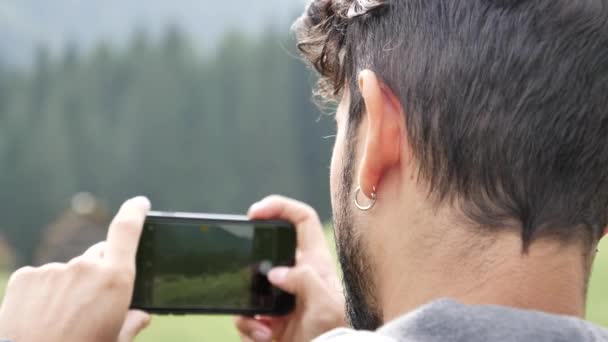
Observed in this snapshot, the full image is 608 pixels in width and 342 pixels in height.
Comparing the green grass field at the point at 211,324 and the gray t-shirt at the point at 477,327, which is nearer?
the gray t-shirt at the point at 477,327

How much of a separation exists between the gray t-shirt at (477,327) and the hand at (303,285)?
51cm

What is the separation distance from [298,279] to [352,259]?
311 mm

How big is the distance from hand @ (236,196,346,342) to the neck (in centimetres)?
41

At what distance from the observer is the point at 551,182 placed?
831mm

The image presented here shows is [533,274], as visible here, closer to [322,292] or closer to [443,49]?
[443,49]

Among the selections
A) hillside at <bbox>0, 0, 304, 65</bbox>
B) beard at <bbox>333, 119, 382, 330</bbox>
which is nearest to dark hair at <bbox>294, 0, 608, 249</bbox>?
beard at <bbox>333, 119, 382, 330</bbox>

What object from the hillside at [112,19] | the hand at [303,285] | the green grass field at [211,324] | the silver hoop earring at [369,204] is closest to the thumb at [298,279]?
the hand at [303,285]

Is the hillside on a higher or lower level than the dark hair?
lower

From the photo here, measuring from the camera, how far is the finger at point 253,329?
4.23 ft

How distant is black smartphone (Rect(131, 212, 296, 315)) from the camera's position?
1243mm

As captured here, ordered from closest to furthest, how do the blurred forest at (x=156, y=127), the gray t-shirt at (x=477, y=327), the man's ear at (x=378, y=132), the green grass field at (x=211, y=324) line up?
the gray t-shirt at (x=477, y=327), the man's ear at (x=378, y=132), the green grass field at (x=211, y=324), the blurred forest at (x=156, y=127)

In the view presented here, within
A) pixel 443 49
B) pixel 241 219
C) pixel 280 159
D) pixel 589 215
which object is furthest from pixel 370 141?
pixel 280 159

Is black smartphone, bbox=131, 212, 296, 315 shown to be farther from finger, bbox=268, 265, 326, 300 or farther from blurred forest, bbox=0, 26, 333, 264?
blurred forest, bbox=0, 26, 333, 264

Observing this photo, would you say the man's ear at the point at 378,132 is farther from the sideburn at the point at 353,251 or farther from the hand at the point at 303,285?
the hand at the point at 303,285
